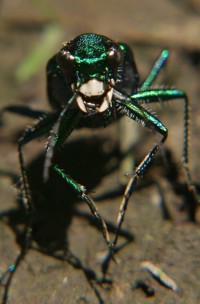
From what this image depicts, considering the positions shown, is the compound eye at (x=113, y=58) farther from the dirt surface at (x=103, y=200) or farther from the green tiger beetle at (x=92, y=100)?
the dirt surface at (x=103, y=200)

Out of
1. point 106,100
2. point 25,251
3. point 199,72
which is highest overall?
Answer: point 106,100

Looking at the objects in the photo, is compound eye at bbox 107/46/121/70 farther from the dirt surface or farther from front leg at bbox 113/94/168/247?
the dirt surface

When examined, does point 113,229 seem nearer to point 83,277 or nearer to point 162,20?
point 83,277

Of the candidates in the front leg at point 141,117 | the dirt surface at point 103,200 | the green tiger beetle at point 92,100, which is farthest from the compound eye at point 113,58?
the dirt surface at point 103,200

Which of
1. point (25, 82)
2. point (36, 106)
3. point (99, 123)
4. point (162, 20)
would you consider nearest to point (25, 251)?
point (99, 123)

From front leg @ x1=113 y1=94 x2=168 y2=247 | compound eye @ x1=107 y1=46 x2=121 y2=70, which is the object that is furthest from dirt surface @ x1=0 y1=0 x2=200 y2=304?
compound eye @ x1=107 y1=46 x2=121 y2=70

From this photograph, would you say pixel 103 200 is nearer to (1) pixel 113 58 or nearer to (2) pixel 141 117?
(2) pixel 141 117
